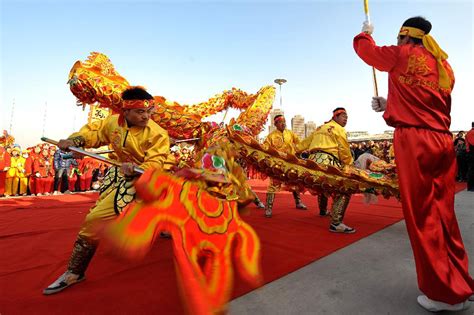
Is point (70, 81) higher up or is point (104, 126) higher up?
point (70, 81)

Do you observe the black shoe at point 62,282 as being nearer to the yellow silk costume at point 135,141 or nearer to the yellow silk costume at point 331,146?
the yellow silk costume at point 135,141

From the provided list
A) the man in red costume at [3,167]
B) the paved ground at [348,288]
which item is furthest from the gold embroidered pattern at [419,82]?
the man in red costume at [3,167]

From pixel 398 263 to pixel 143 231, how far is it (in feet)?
6.76

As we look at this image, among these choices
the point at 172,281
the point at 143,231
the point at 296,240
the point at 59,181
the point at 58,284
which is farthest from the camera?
the point at 59,181

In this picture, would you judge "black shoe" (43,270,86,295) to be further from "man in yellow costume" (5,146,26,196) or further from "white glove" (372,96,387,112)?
"man in yellow costume" (5,146,26,196)

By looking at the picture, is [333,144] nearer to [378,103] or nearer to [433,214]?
[378,103]

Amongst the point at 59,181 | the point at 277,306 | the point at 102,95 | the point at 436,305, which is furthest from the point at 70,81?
the point at 59,181

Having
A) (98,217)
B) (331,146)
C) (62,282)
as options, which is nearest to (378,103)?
(331,146)

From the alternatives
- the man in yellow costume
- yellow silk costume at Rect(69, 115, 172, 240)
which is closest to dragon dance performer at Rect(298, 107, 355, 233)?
yellow silk costume at Rect(69, 115, 172, 240)

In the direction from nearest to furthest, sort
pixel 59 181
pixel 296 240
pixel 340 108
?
pixel 296 240 → pixel 340 108 → pixel 59 181

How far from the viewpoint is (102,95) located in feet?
9.61

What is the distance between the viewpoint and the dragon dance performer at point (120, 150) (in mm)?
1889

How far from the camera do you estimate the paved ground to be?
4.96ft

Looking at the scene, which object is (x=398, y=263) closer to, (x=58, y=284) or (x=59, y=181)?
(x=58, y=284)
